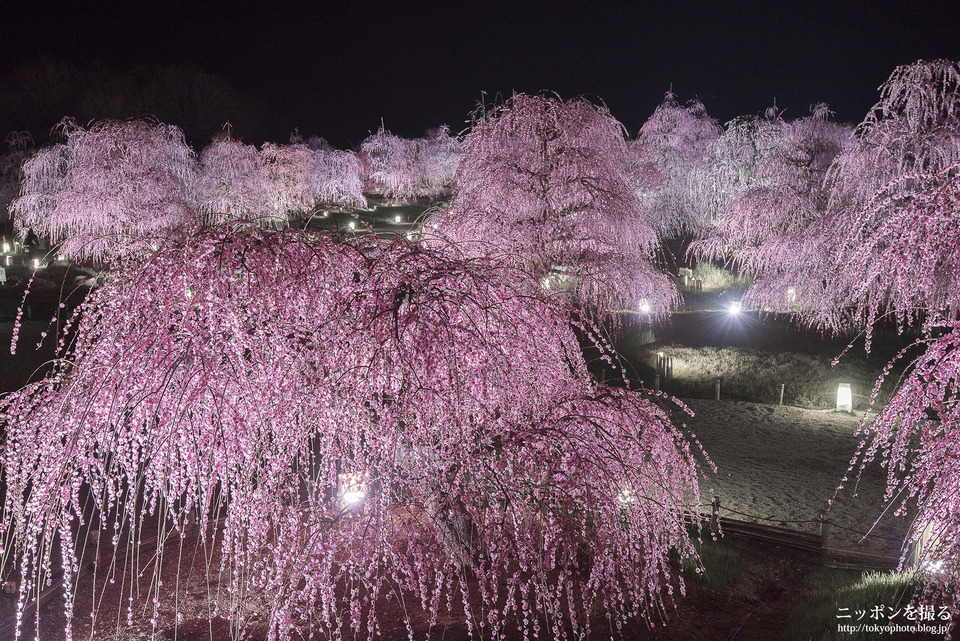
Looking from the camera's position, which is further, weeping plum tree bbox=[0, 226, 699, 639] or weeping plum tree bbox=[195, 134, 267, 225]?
weeping plum tree bbox=[195, 134, 267, 225]

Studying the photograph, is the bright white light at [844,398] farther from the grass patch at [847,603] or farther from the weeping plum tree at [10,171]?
the weeping plum tree at [10,171]

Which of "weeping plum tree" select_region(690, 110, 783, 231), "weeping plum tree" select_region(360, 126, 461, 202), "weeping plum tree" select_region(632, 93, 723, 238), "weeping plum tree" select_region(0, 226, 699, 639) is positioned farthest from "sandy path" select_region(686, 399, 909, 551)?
"weeping plum tree" select_region(360, 126, 461, 202)

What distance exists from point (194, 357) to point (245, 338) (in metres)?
0.39

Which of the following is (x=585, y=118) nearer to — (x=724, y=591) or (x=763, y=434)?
(x=763, y=434)

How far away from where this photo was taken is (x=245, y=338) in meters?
3.93

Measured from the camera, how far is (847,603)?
220 inches

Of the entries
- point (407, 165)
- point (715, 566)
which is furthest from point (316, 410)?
point (407, 165)

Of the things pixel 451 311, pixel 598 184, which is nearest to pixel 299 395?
pixel 451 311

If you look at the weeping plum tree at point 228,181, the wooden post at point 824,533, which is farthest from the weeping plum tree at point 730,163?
the wooden post at point 824,533

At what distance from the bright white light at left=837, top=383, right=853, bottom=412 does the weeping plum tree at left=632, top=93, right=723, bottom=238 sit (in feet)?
52.5

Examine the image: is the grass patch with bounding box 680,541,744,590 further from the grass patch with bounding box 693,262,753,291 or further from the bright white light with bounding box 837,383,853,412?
the grass patch with bounding box 693,262,753,291

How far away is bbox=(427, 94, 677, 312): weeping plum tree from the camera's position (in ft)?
37.7

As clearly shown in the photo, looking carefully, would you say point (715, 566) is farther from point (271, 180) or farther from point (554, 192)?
point (271, 180)

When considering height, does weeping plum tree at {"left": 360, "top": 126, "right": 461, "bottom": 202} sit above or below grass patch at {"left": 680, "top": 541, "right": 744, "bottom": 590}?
above
